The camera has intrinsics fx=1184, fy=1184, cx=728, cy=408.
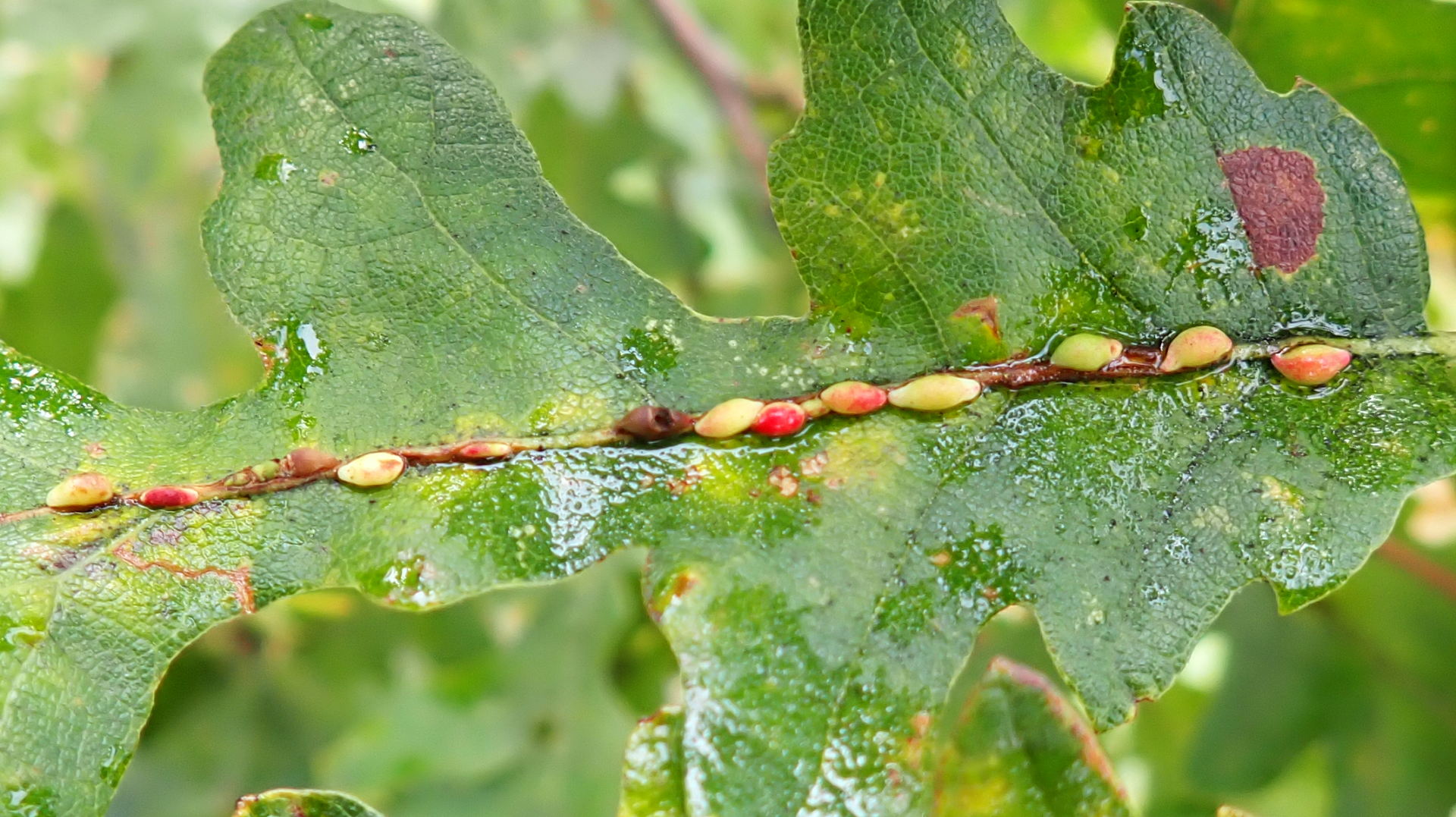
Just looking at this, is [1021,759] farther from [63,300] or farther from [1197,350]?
[63,300]

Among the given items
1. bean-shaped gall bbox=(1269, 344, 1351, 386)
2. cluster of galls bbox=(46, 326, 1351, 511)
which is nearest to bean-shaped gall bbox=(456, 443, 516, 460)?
cluster of galls bbox=(46, 326, 1351, 511)

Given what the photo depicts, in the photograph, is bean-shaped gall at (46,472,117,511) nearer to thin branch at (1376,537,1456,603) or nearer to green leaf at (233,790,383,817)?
green leaf at (233,790,383,817)

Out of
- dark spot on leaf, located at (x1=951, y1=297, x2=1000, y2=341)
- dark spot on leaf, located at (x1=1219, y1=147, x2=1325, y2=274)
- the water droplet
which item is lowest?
dark spot on leaf, located at (x1=951, y1=297, x2=1000, y2=341)

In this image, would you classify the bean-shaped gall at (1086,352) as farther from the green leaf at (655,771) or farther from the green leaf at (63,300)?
the green leaf at (63,300)

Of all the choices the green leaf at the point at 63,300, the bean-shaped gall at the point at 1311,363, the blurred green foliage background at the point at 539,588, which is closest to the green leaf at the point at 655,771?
the bean-shaped gall at the point at 1311,363

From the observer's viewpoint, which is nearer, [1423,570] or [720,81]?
[1423,570]

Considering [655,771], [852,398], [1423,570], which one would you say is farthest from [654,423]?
[1423,570]
